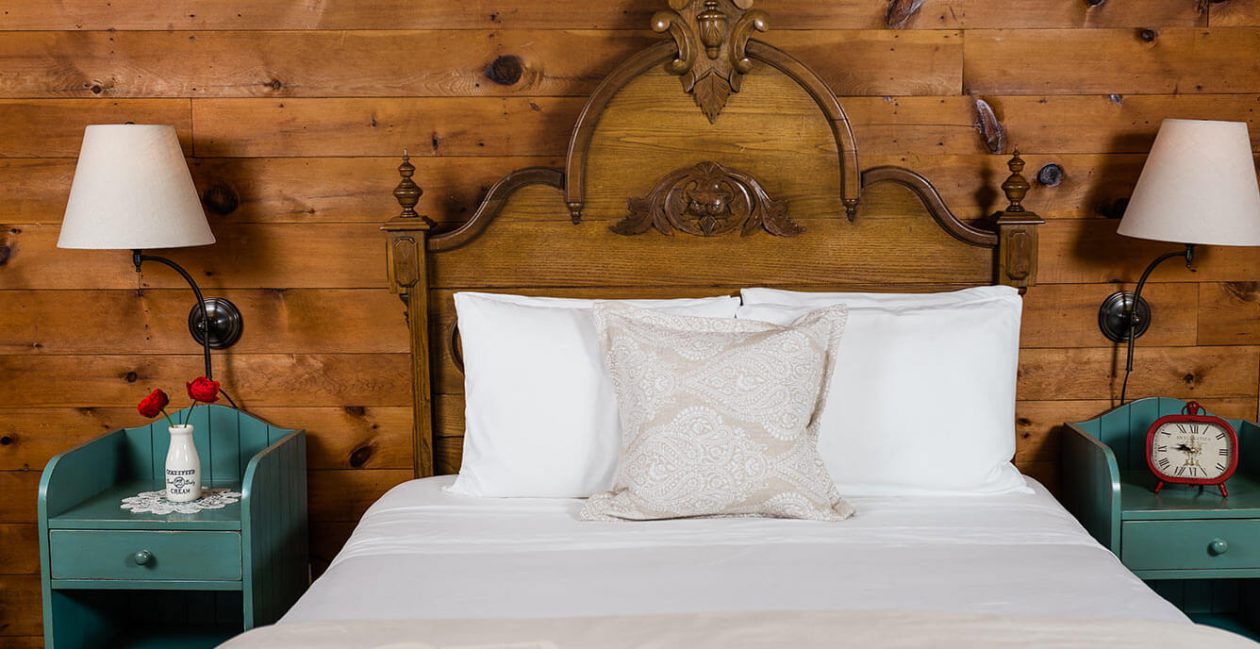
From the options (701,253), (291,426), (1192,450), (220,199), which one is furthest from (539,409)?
(1192,450)

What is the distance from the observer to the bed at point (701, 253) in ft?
6.31

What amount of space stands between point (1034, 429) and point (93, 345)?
7.72 feet

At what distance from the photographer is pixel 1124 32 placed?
103 inches

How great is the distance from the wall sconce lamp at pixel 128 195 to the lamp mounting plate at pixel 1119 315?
7.08ft

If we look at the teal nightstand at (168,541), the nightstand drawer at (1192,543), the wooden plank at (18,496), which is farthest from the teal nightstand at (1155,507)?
the wooden plank at (18,496)

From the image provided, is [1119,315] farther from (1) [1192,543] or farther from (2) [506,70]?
(2) [506,70]

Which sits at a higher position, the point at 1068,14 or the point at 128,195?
the point at 1068,14

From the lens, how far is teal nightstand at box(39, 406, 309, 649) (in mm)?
2309

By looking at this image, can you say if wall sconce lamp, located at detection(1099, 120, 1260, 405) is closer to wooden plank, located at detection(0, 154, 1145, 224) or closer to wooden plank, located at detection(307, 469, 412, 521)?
wooden plank, located at detection(0, 154, 1145, 224)

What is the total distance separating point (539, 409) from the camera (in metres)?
2.26

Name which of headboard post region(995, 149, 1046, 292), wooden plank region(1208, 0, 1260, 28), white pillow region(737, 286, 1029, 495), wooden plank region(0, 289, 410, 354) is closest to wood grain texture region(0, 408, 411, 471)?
wooden plank region(0, 289, 410, 354)

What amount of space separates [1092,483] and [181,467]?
79.9 inches

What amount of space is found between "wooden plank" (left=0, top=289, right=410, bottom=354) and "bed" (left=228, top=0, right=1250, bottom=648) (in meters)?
0.21

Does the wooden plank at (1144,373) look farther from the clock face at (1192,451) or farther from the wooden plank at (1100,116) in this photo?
the wooden plank at (1100,116)
